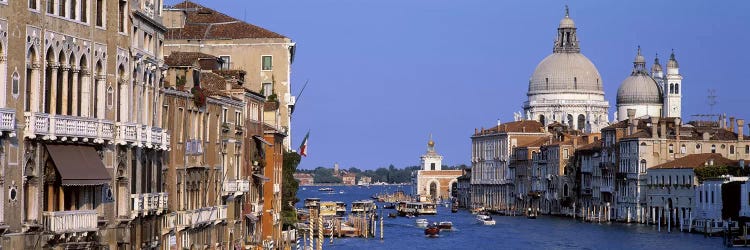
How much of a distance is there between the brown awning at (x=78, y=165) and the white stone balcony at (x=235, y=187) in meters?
11.9

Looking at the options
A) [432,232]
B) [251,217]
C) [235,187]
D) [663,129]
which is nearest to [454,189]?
[663,129]

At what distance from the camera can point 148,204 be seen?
2295 cm

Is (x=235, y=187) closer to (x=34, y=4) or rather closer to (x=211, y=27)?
(x=211, y=27)

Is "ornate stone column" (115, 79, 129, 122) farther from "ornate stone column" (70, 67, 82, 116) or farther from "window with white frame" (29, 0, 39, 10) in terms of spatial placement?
"window with white frame" (29, 0, 39, 10)

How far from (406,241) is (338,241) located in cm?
667

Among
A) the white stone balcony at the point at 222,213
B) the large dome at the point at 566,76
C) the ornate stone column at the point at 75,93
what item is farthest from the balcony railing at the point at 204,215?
the large dome at the point at 566,76

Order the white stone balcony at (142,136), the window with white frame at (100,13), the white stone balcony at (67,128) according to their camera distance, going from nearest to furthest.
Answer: the white stone balcony at (67,128), the window with white frame at (100,13), the white stone balcony at (142,136)

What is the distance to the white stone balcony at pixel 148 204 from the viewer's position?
22062 millimetres

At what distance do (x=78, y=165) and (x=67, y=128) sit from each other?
56 centimetres

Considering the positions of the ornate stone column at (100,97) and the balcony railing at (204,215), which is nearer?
the ornate stone column at (100,97)

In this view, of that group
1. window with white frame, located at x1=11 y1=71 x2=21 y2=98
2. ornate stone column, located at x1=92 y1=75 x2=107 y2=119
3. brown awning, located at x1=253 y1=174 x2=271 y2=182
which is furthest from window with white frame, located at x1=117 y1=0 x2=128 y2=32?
brown awning, located at x1=253 y1=174 x2=271 y2=182

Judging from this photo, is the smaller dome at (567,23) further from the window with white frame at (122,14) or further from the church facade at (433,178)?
the window with white frame at (122,14)

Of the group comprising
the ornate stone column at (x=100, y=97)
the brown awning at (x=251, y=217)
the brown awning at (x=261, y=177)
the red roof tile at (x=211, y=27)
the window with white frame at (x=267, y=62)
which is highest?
the red roof tile at (x=211, y=27)

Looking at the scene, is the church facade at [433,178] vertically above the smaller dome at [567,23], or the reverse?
the smaller dome at [567,23]
